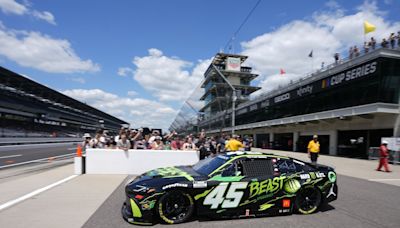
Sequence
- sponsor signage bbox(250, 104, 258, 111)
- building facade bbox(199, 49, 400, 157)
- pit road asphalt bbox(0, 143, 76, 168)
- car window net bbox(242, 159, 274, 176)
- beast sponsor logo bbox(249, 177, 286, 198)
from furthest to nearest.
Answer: sponsor signage bbox(250, 104, 258, 111) → building facade bbox(199, 49, 400, 157) → pit road asphalt bbox(0, 143, 76, 168) → car window net bbox(242, 159, 274, 176) → beast sponsor logo bbox(249, 177, 286, 198)

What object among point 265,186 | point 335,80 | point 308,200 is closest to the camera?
point 265,186

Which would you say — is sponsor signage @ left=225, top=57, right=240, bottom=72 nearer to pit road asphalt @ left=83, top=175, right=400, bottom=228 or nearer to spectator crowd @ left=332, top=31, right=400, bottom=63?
spectator crowd @ left=332, top=31, right=400, bottom=63

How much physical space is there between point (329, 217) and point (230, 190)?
211 centimetres

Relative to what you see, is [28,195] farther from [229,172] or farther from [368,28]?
[368,28]

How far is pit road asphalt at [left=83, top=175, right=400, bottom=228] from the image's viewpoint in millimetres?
5137

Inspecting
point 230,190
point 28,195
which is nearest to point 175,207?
point 230,190

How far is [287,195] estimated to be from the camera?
18.9 feet

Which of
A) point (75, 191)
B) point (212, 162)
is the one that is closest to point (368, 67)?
point (212, 162)

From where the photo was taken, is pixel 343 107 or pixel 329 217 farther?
pixel 343 107

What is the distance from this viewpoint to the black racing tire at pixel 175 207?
5102mm

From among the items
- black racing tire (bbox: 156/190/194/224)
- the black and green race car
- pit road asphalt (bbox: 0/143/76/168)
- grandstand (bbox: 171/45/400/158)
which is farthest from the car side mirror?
grandstand (bbox: 171/45/400/158)

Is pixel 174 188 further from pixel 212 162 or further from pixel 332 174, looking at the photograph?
pixel 332 174

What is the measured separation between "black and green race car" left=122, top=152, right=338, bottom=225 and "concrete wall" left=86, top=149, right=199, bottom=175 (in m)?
5.11

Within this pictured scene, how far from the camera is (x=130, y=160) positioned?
10930 millimetres
